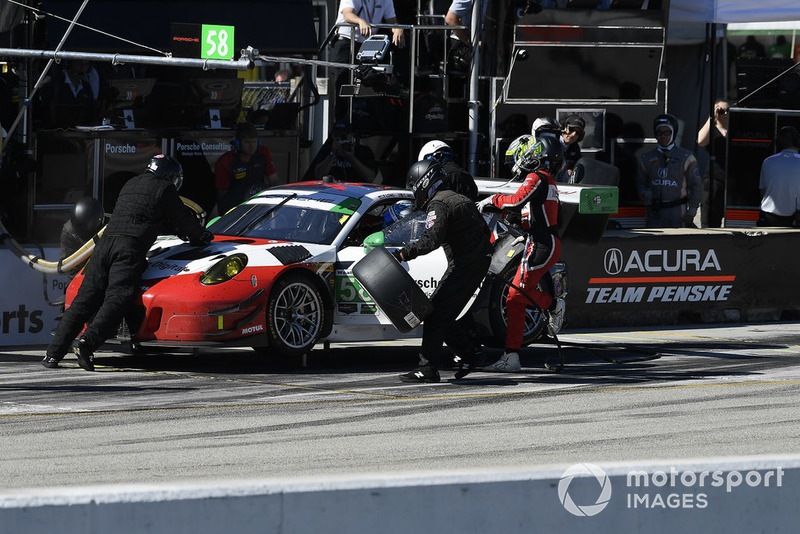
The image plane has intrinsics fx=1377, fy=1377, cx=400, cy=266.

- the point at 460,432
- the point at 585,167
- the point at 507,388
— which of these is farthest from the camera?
the point at 585,167

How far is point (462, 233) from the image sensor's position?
10.6 m

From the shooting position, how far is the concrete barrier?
155 inches

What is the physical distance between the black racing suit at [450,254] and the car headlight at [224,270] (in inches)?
53.0

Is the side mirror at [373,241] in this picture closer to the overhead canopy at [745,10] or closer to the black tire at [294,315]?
the black tire at [294,315]

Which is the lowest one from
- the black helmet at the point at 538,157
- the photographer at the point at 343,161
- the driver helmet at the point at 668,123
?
the photographer at the point at 343,161

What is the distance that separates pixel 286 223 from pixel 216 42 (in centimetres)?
326

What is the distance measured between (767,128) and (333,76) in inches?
225

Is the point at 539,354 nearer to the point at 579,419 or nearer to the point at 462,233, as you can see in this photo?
the point at 462,233

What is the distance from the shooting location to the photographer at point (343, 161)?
1556 cm

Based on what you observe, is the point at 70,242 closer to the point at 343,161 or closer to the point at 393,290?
the point at 393,290

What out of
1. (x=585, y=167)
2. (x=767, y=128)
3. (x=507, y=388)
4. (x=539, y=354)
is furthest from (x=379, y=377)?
(x=767, y=128)

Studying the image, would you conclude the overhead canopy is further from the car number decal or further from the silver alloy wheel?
the silver alloy wheel

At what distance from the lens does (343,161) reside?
15.7 m

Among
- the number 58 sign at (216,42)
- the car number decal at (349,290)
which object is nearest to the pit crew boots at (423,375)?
the car number decal at (349,290)
